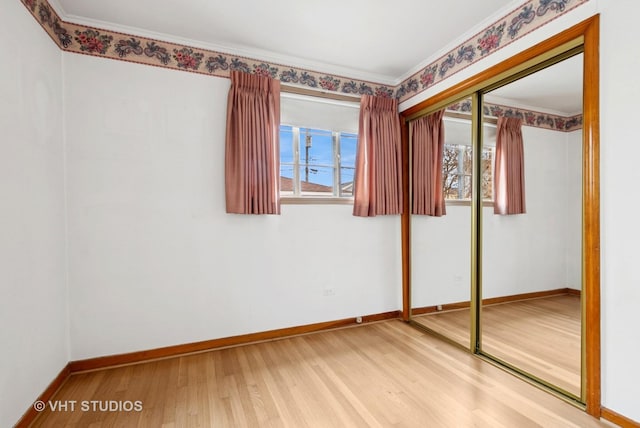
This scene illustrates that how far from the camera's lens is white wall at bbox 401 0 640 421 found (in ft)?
5.30

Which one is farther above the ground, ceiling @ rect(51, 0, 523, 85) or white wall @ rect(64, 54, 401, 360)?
ceiling @ rect(51, 0, 523, 85)

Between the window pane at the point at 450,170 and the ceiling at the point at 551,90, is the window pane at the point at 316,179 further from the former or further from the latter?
the ceiling at the point at 551,90

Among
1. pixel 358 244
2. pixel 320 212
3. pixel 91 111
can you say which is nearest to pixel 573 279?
pixel 358 244

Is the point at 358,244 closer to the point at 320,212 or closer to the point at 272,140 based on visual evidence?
the point at 320,212

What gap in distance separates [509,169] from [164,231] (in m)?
2.89

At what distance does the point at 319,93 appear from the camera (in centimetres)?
312

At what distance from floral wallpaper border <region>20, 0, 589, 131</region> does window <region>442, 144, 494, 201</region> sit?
64 cm

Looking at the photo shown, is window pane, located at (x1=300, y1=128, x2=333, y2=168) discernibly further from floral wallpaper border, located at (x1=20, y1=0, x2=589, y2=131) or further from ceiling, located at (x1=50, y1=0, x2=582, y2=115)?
ceiling, located at (x1=50, y1=0, x2=582, y2=115)

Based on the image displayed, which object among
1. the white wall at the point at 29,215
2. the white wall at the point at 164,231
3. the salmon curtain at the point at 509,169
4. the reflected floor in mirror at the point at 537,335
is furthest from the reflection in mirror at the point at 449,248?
the white wall at the point at 29,215

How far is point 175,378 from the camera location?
7.36 ft

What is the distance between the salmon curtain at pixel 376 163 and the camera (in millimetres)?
3205

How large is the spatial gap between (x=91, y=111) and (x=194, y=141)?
761 millimetres

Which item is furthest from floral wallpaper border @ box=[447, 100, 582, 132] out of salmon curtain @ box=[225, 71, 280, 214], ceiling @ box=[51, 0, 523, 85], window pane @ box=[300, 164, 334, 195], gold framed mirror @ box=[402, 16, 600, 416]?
salmon curtain @ box=[225, 71, 280, 214]

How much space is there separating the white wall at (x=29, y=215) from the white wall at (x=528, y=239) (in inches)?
126
